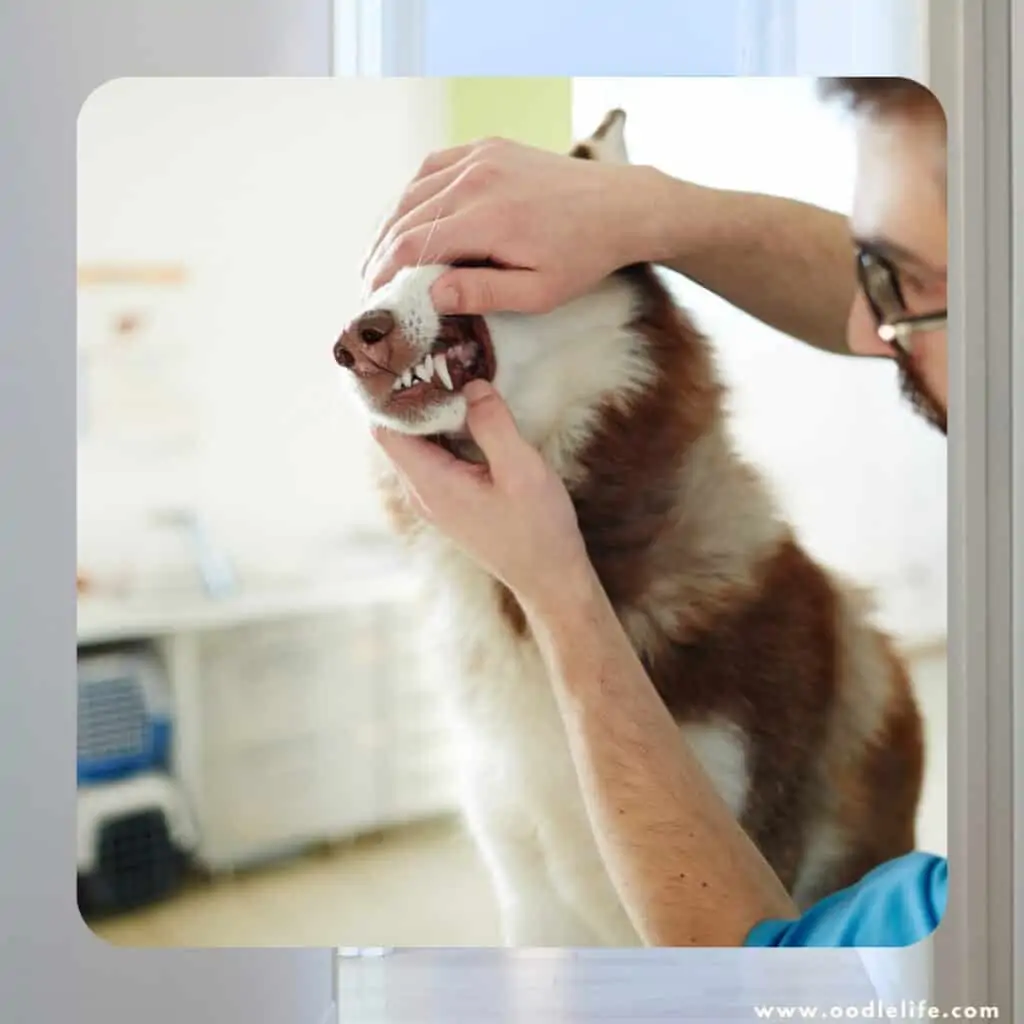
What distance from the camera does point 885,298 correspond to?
1.05 meters

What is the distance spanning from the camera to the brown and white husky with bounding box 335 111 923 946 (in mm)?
1050

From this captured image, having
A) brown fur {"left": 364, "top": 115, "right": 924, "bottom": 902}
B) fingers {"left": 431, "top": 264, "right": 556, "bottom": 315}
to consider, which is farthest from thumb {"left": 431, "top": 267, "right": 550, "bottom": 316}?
brown fur {"left": 364, "top": 115, "right": 924, "bottom": 902}

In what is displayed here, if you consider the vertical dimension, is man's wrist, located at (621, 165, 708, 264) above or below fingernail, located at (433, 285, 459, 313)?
above

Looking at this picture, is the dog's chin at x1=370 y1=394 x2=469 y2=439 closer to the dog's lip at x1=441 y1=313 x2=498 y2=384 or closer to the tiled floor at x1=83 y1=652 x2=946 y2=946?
the dog's lip at x1=441 y1=313 x2=498 y2=384

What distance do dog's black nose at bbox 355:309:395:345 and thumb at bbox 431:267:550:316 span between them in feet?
0.16

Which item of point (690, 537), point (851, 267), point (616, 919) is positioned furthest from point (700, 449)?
point (616, 919)

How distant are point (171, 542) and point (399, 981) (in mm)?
523

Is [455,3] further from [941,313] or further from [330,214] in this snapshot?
[941,313]

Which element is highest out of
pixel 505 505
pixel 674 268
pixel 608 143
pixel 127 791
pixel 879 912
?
pixel 608 143

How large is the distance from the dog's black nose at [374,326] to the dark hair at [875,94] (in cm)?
46

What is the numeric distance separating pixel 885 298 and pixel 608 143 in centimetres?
30

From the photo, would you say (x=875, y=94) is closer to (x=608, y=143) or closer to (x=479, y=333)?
(x=608, y=143)

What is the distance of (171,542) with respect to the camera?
106 cm

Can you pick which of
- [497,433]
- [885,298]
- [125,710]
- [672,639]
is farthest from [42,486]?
[885,298]
